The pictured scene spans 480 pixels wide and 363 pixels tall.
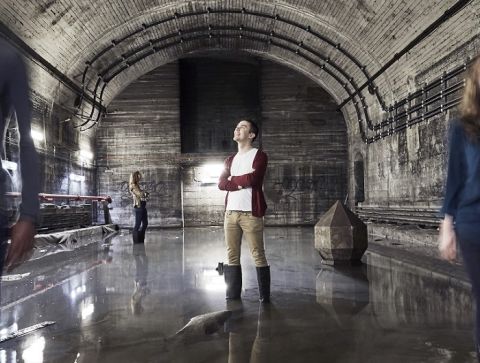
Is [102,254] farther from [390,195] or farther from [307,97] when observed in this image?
[307,97]

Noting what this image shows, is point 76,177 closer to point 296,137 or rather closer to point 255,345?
point 296,137

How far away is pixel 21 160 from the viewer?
176 centimetres

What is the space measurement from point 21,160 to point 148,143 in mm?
18712

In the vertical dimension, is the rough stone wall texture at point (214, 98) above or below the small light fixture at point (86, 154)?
above

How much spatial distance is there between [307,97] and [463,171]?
1881cm

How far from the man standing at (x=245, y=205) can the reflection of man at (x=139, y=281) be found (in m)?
0.97

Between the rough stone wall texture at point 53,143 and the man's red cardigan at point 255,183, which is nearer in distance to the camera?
the man's red cardigan at point 255,183

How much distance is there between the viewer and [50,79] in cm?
1324

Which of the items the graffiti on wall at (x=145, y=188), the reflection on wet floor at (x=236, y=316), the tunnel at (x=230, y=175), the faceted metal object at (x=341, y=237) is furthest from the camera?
the graffiti on wall at (x=145, y=188)

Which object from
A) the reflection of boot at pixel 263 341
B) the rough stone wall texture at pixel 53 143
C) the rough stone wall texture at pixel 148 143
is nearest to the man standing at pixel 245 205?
the reflection of boot at pixel 263 341

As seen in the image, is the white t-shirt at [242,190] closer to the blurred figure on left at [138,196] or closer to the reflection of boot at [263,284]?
the reflection of boot at [263,284]

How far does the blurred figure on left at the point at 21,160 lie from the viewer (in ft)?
5.47

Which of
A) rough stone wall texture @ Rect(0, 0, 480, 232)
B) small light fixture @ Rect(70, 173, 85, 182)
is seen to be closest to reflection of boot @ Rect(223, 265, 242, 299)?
rough stone wall texture @ Rect(0, 0, 480, 232)

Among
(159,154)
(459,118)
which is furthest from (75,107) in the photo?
(459,118)
